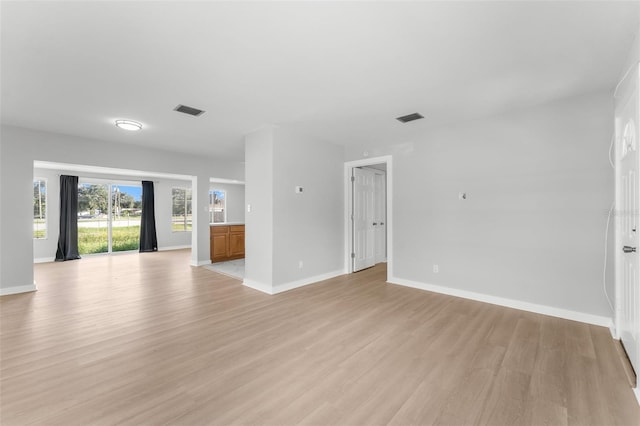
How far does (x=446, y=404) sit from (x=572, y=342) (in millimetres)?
1747

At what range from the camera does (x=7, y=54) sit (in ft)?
7.28

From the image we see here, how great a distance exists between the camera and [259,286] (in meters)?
4.37

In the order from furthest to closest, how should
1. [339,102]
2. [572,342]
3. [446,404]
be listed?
[339,102]
[572,342]
[446,404]

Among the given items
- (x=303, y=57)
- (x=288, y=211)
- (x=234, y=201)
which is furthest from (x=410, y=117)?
(x=234, y=201)

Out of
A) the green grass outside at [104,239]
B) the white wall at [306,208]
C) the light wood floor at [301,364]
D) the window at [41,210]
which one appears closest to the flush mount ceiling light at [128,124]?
the white wall at [306,208]

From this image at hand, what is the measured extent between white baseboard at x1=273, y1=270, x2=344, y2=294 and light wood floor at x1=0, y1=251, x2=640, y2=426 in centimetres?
32

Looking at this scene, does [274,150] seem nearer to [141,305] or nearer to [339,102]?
[339,102]

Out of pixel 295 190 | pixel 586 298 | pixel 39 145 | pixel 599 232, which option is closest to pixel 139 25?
pixel 295 190

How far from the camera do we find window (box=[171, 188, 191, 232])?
29.7ft

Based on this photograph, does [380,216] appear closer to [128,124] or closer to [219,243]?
[219,243]

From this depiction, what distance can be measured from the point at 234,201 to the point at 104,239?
157 inches

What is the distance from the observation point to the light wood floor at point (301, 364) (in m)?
1.71

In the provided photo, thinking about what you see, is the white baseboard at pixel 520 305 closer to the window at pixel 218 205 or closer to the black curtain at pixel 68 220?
the window at pixel 218 205

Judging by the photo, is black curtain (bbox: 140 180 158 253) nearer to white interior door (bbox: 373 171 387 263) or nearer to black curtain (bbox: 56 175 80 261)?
black curtain (bbox: 56 175 80 261)
